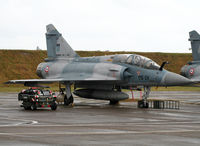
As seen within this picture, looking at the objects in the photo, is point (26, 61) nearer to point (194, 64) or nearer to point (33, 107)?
point (194, 64)

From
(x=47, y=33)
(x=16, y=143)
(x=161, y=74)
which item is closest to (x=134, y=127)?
(x=16, y=143)

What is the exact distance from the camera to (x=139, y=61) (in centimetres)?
2677

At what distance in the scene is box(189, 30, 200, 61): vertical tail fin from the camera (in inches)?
1300

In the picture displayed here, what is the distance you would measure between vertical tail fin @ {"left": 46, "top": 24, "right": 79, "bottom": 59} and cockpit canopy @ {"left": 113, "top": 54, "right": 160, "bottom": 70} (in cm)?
609

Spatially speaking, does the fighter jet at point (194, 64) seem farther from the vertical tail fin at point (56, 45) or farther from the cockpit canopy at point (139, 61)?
the vertical tail fin at point (56, 45)

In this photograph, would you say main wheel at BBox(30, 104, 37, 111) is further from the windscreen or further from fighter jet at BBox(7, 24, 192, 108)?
the windscreen

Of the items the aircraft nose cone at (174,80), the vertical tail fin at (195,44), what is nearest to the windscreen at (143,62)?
the aircraft nose cone at (174,80)

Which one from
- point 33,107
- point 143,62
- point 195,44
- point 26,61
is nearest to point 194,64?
point 195,44

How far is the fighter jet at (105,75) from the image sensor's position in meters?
26.1

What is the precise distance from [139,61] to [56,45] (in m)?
8.93

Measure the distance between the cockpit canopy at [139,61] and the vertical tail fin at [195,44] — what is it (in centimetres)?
754

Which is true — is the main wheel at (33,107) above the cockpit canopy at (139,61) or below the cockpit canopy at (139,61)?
below

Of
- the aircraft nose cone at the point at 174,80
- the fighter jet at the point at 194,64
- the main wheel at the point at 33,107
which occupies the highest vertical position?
the fighter jet at the point at 194,64

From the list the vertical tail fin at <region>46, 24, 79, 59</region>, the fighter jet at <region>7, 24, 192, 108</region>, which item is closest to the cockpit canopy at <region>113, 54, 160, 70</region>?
the fighter jet at <region>7, 24, 192, 108</region>
